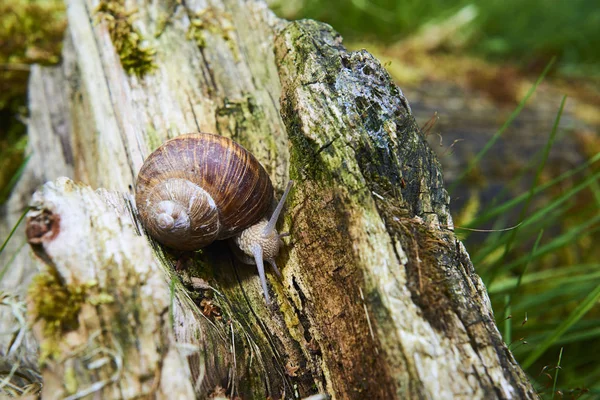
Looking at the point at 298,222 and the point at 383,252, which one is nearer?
the point at 383,252

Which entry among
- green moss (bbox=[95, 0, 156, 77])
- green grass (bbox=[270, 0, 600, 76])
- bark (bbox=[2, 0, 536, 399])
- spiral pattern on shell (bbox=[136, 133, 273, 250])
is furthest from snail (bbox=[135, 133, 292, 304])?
green grass (bbox=[270, 0, 600, 76])

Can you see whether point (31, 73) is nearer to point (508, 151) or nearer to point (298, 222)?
point (298, 222)

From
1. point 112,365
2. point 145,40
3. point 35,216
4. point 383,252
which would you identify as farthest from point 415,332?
point 145,40

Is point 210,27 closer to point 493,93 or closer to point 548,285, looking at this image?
point 548,285

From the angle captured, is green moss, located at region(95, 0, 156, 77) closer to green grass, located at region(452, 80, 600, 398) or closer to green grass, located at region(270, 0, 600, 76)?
green grass, located at region(452, 80, 600, 398)

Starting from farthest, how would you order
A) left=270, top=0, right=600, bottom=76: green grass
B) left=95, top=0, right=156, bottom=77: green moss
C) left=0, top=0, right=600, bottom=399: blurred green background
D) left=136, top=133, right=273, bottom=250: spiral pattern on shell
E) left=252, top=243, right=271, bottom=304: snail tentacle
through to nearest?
left=270, top=0, right=600, bottom=76: green grass, left=0, top=0, right=600, bottom=399: blurred green background, left=95, top=0, right=156, bottom=77: green moss, left=252, top=243, right=271, bottom=304: snail tentacle, left=136, top=133, right=273, bottom=250: spiral pattern on shell

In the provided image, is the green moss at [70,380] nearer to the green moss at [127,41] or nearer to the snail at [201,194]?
the snail at [201,194]
